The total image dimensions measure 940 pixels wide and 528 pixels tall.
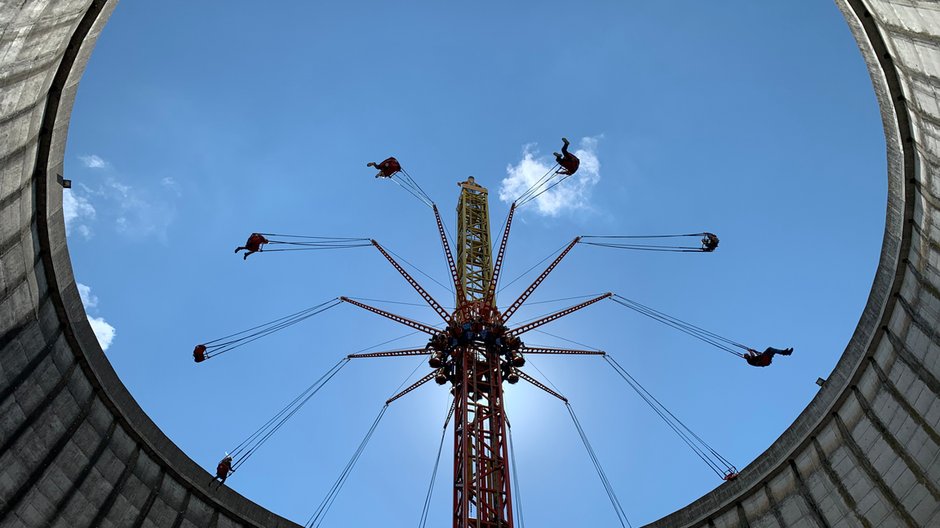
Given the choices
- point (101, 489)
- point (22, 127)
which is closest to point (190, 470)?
point (101, 489)

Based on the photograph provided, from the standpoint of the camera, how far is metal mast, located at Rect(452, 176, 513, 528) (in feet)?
126

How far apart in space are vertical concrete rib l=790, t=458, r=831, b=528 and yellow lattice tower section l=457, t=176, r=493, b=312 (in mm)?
23408

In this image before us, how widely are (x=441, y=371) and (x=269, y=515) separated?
46.4ft

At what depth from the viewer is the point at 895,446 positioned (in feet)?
85.5

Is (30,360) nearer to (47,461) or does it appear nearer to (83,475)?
(47,461)

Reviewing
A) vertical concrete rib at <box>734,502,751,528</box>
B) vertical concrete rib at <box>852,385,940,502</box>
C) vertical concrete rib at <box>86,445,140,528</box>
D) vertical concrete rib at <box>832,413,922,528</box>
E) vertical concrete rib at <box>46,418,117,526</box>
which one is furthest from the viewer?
vertical concrete rib at <box>734,502,751,528</box>

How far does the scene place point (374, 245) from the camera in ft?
162

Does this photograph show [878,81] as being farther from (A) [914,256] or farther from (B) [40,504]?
(B) [40,504]

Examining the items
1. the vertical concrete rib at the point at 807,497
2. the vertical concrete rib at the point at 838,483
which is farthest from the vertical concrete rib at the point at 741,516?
the vertical concrete rib at the point at 838,483

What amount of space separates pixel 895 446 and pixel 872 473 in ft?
5.02

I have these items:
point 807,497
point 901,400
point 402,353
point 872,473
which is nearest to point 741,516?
point 807,497

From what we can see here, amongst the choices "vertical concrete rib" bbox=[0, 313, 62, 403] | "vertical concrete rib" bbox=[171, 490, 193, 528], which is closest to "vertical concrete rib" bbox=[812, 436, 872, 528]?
"vertical concrete rib" bbox=[171, 490, 193, 528]

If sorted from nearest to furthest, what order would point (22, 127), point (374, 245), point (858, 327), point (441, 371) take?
1. point (22, 127)
2. point (858, 327)
3. point (441, 371)
4. point (374, 245)

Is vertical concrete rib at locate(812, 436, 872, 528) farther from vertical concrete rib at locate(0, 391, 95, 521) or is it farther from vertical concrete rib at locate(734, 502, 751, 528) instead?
vertical concrete rib at locate(0, 391, 95, 521)
